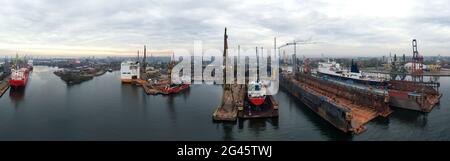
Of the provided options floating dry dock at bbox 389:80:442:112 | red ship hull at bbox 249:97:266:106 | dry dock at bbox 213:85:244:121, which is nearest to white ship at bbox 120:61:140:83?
dry dock at bbox 213:85:244:121

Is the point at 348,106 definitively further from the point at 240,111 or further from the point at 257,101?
the point at 240,111

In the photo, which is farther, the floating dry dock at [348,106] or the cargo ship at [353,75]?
the cargo ship at [353,75]

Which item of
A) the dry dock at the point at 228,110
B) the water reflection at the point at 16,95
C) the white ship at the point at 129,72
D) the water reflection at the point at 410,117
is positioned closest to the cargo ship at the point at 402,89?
the water reflection at the point at 410,117

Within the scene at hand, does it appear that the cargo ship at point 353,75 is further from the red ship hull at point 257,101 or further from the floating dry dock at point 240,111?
the red ship hull at point 257,101

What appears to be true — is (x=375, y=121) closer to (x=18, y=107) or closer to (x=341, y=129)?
(x=341, y=129)

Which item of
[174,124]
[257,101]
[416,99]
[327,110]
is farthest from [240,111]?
[416,99]

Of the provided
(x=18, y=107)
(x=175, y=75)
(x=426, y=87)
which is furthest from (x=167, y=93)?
(x=426, y=87)

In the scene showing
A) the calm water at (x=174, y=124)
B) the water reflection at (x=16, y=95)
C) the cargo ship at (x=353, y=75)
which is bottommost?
the calm water at (x=174, y=124)
